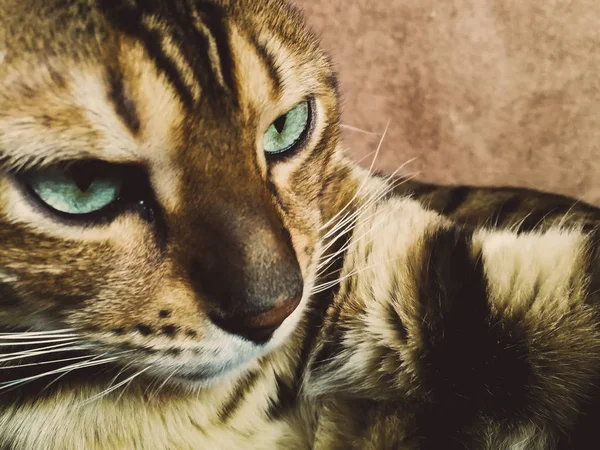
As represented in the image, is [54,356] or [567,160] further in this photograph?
[567,160]

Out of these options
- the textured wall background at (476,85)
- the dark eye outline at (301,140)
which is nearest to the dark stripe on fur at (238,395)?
the dark eye outline at (301,140)

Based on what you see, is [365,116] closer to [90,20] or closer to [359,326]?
[359,326]

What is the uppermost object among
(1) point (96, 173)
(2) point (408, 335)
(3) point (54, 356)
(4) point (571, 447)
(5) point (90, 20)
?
(5) point (90, 20)

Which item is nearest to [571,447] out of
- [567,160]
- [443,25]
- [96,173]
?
[96,173]

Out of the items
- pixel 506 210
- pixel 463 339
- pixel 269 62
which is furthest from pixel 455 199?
pixel 269 62

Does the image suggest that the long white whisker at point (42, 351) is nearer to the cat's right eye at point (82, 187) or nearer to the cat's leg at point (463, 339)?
the cat's right eye at point (82, 187)

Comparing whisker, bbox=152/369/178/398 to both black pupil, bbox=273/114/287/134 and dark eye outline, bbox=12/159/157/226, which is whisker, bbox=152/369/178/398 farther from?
black pupil, bbox=273/114/287/134
